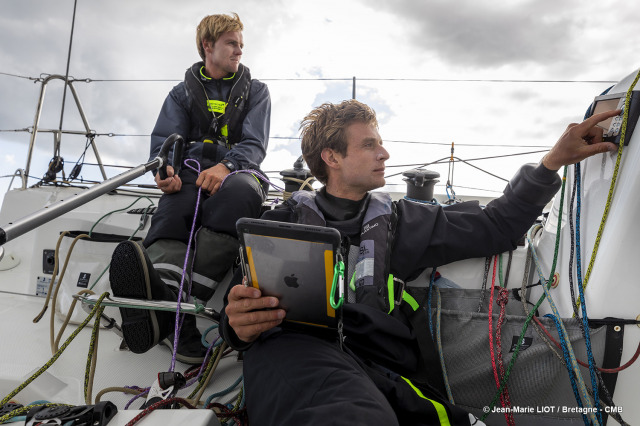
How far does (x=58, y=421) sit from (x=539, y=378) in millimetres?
1169

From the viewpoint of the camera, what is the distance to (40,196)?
268 centimetres

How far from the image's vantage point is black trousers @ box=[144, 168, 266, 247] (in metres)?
1.66

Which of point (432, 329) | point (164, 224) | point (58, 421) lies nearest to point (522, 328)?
point (432, 329)

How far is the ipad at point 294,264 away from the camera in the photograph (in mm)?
951

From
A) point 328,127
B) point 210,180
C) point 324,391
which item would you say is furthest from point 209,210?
point 324,391

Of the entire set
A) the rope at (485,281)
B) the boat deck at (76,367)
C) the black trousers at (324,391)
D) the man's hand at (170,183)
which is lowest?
the boat deck at (76,367)

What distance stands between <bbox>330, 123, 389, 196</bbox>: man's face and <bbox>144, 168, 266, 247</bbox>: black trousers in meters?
0.37

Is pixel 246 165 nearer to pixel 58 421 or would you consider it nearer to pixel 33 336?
pixel 33 336

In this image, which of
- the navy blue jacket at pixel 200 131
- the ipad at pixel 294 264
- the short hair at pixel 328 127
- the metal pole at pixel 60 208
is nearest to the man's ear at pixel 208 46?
the navy blue jacket at pixel 200 131

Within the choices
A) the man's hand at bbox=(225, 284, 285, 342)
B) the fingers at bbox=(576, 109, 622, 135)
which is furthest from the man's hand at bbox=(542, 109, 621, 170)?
the man's hand at bbox=(225, 284, 285, 342)

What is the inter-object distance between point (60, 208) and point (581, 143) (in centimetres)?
143

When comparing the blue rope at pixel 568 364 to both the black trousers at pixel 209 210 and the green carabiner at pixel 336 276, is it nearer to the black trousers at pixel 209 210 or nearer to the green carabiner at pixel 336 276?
the green carabiner at pixel 336 276

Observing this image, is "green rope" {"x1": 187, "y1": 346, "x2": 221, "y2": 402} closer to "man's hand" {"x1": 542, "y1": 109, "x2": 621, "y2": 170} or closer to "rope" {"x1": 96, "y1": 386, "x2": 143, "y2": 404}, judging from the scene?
"rope" {"x1": 96, "y1": 386, "x2": 143, "y2": 404}

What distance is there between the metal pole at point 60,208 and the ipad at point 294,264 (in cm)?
51
